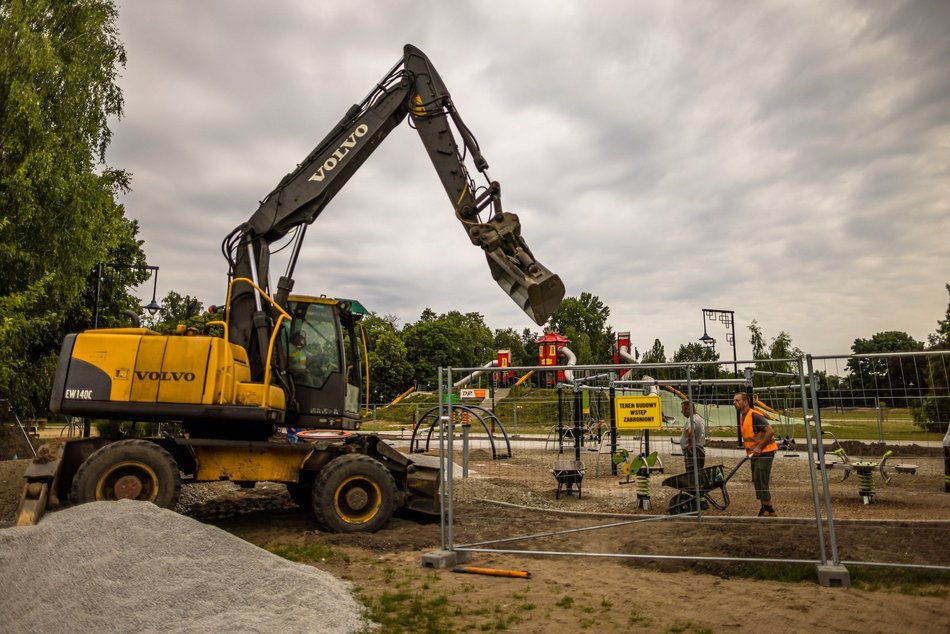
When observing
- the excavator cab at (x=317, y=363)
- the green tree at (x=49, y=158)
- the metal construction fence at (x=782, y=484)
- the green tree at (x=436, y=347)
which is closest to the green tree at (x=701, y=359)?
the metal construction fence at (x=782, y=484)

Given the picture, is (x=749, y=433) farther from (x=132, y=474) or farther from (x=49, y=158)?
(x=49, y=158)

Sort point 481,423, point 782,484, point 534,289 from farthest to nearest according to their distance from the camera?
point 481,423
point 782,484
point 534,289

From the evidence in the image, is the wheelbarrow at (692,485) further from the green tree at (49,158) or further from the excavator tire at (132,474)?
the green tree at (49,158)

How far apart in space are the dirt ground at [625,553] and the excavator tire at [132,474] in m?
1.22

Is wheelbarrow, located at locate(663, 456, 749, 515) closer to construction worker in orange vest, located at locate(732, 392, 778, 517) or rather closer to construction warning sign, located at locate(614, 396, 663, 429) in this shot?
construction worker in orange vest, located at locate(732, 392, 778, 517)

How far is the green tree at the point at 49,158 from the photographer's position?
15.9m

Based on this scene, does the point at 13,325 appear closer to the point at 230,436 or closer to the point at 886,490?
the point at 230,436

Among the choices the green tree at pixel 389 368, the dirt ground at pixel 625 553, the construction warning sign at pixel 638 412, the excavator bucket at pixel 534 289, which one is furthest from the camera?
the green tree at pixel 389 368

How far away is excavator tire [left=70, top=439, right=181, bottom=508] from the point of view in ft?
25.6

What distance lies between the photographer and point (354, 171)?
10094 mm

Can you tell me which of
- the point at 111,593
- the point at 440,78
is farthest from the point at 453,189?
the point at 111,593

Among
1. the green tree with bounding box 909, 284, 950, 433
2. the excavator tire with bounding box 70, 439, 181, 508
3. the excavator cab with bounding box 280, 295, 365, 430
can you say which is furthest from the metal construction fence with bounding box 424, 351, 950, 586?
the excavator tire with bounding box 70, 439, 181, 508

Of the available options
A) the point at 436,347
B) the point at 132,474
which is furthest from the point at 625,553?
the point at 436,347

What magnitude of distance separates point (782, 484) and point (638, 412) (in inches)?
208
